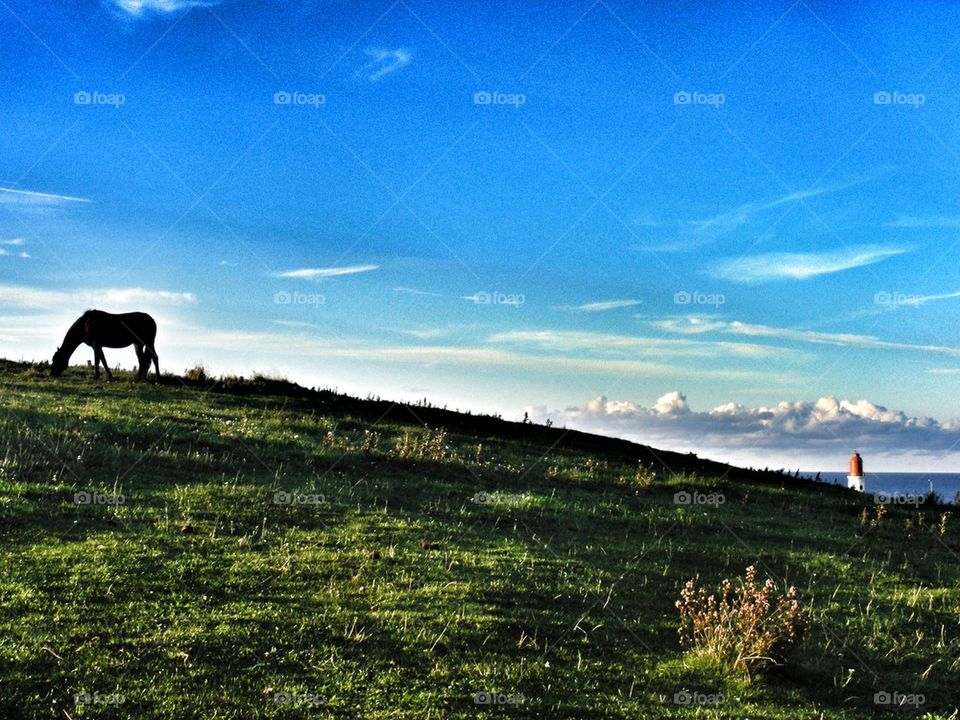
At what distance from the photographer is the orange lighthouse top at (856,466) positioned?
27.0 metres

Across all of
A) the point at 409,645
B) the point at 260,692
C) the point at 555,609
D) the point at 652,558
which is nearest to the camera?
the point at 260,692

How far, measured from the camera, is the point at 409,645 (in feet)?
28.2

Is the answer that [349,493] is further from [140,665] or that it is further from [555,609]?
[140,665]

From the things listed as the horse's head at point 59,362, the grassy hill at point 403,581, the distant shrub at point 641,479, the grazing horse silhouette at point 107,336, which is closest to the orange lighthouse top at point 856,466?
the grassy hill at point 403,581

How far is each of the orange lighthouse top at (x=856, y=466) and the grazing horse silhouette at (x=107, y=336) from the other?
78.8ft

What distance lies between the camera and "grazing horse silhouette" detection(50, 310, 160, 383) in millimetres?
31547

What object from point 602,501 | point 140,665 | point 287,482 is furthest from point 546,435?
point 140,665

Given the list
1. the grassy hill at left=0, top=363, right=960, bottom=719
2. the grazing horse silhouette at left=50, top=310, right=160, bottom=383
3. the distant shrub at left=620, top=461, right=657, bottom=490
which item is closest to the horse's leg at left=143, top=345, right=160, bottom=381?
the grazing horse silhouette at left=50, top=310, right=160, bottom=383

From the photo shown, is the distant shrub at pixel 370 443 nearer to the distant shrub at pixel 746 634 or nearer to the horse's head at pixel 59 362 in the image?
the distant shrub at pixel 746 634

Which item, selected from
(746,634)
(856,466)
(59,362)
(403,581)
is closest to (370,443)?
(403,581)

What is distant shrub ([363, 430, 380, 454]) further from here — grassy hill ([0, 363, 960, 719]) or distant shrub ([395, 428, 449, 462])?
distant shrub ([395, 428, 449, 462])

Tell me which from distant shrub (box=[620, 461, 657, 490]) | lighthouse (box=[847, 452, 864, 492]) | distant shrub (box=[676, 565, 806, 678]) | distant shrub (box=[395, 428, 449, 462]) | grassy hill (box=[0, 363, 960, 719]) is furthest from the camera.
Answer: lighthouse (box=[847, 452, 864, 492])

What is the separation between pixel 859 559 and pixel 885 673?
19.6 ft

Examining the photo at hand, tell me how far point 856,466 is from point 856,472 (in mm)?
196
